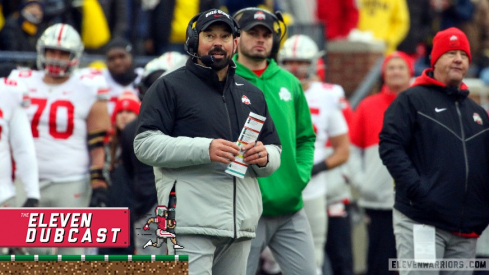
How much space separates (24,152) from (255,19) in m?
2.08

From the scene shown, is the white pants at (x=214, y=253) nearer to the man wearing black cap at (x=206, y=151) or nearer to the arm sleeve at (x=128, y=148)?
the man wearing black cap at (x=206, y=151)

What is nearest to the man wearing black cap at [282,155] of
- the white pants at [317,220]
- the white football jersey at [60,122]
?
the white pants at [317,220]

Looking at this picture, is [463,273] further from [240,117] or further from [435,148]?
[240,117]

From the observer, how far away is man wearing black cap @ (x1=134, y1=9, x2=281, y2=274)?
5.71 m

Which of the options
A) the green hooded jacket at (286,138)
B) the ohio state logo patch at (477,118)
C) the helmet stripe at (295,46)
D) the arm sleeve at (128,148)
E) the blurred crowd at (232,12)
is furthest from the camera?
the blurred crowd at (232,12)

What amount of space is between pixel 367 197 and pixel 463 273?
2.33 meters

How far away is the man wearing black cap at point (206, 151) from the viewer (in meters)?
5.71

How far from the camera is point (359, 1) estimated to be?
50.5 ft

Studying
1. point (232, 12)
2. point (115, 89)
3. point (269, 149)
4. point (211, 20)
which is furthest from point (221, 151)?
point (232, 12)

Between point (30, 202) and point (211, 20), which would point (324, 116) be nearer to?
point (30, 202)

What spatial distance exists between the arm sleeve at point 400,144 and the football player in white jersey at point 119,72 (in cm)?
375

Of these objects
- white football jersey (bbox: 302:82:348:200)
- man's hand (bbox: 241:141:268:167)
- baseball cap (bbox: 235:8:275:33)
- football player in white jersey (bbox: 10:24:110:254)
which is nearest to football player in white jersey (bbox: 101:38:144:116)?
football player in white jersey (bbox: 10:24:110:254)

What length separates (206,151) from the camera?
562 centimetres

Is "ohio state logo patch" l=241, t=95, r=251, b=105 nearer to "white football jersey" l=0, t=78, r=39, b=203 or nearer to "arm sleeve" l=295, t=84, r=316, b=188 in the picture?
"arm sleeve" l=295, t=84, r=316, b=188
